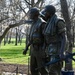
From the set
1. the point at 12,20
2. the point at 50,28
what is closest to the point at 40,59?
the point at 50,28

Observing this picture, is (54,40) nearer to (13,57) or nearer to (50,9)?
(50,9)

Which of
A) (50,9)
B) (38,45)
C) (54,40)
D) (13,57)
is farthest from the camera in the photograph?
(13,57)

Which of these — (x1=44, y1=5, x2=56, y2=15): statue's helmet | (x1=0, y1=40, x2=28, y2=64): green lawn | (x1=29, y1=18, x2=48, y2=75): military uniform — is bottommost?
(x1=0, y1=40, x2=28, y2=64): green lawn

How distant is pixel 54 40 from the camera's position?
598 centimetres

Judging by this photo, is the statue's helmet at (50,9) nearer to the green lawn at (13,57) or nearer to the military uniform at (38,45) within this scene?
the military uniform at (38,45)

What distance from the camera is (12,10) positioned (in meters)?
20.5

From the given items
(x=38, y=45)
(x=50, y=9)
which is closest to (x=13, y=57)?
(x=38, y=45)

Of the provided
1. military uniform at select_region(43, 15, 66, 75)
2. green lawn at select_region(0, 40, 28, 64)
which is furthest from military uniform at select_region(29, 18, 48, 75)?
green lawn at select_region(0, 40, 28, 64)

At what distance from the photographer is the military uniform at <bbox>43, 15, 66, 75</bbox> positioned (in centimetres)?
593

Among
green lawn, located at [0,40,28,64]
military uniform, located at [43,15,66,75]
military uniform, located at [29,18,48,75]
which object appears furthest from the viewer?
green lawn, located at [0,40,28,64]

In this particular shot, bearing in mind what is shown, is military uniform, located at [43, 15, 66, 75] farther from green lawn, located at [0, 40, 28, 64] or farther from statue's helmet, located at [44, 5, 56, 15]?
green lawn, located at [0, 40, 28, 64]

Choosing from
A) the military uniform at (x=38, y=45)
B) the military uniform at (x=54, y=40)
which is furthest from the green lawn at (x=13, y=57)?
the military uniform at (x=54, y=40)

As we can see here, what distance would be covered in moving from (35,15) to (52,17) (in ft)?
1.90

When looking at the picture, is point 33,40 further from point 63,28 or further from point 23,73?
point 23,73
